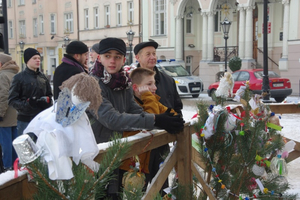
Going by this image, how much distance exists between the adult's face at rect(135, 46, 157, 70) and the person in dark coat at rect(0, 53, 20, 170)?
2565 mm

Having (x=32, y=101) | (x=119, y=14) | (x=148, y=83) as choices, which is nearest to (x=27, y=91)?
(x=32, y=101)

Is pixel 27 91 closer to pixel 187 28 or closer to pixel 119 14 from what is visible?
pixel 187 28

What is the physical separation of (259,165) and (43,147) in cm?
187

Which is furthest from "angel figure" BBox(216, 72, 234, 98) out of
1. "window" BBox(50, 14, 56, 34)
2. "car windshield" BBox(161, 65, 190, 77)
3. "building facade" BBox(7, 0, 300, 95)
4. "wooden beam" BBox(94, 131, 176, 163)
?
"window" BBox(50, 14, 56, 34)

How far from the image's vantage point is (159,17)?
29406 millimetres

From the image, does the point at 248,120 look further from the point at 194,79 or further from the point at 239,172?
the point at 194,79

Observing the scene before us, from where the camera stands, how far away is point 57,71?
4.38m

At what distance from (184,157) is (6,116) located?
350 centimetres

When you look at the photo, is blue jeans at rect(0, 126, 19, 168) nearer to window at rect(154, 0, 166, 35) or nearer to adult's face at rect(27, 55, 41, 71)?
adult's face at rect(27, 55, 41, 71)

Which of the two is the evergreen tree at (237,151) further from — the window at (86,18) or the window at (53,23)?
the window at (53,23)

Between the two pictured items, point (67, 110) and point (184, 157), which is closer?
point (67, 110)

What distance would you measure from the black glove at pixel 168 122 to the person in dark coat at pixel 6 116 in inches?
139

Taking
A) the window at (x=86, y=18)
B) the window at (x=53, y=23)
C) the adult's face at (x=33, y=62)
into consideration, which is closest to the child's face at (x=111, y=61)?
the adult's face at (x=33, y=62)

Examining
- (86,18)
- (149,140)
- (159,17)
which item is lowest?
(149,140)
